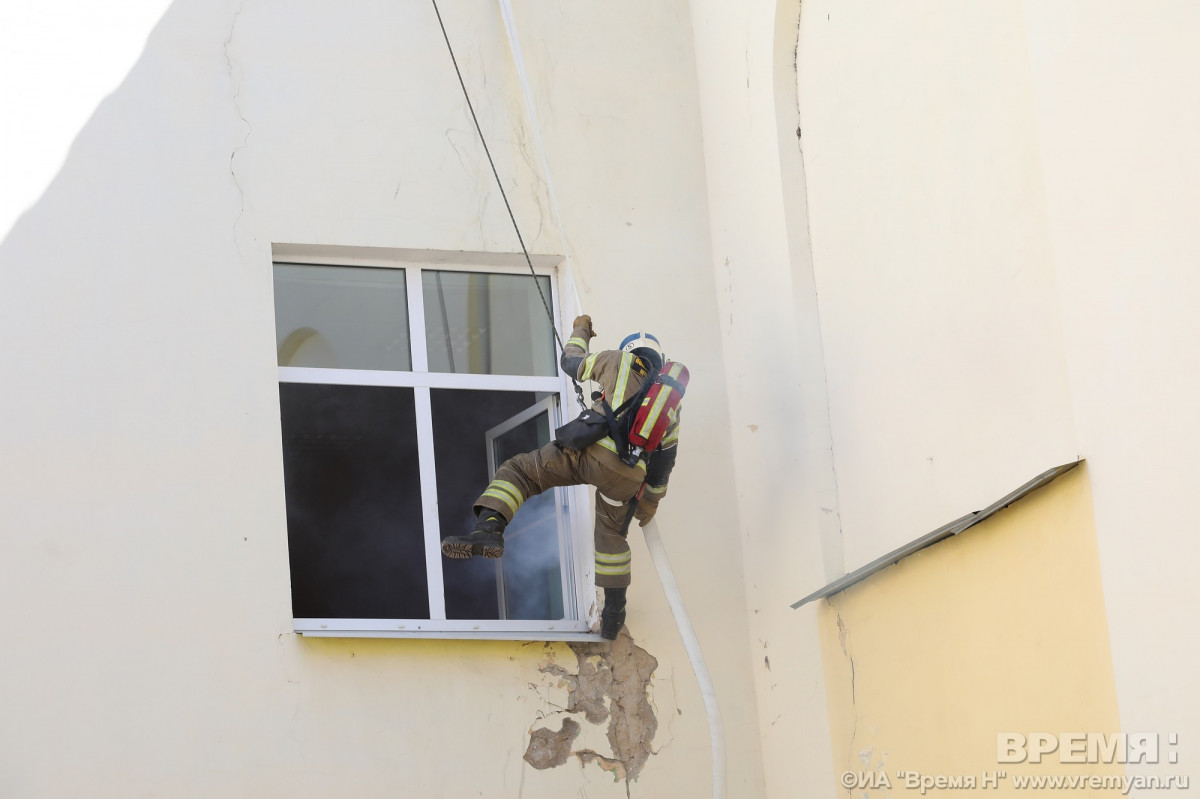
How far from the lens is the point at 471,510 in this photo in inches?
238

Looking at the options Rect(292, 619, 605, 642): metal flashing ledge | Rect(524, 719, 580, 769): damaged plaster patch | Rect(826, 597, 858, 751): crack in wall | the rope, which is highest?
the rope

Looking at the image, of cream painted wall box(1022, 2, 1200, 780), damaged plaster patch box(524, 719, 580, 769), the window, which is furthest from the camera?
the window

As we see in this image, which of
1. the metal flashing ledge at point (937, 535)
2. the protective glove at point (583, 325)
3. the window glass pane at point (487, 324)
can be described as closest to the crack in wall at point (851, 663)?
the metal flashing ledge at point (937, 535)

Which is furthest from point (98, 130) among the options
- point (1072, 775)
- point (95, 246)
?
point (1072, 775)

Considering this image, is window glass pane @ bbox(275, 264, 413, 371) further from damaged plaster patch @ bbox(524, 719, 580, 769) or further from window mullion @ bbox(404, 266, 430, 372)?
damaged plaster patch @ bbox(524, 719, 580, 769)

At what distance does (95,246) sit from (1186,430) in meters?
4.10

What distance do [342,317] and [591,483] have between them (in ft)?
4.58

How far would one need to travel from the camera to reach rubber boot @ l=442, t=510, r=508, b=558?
5125 millimetres

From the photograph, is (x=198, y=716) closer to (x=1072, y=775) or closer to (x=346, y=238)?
(x=346, y=238)

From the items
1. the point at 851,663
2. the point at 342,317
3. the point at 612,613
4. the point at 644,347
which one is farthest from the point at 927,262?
the point at 342,317

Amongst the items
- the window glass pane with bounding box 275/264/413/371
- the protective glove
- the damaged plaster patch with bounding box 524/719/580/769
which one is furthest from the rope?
the damaged plaster patch with bounding box 524/719/580/769

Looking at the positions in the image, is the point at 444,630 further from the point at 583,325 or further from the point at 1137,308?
the point at 1137,308

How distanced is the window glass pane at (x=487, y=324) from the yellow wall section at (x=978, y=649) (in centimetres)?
179

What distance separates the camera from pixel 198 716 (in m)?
5.03
